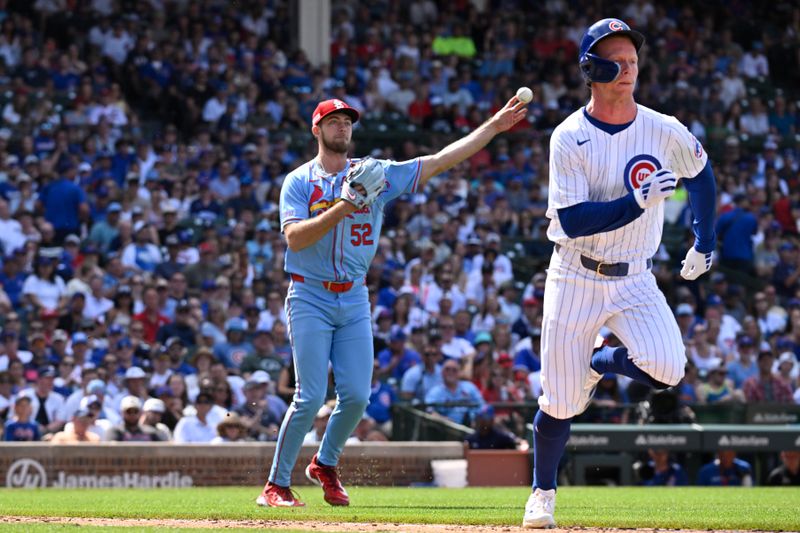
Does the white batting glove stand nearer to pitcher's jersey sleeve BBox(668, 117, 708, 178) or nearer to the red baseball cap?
pitcher's jersey sleeve BBox(668, 117, 708, 178)

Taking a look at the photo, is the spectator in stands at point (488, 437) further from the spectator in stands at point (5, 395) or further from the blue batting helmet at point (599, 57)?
the blue batting helmet at point (599, 57)

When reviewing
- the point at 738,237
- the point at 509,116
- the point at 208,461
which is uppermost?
the point at 509,116

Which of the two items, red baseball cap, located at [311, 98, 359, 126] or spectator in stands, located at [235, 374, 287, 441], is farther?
spectator in stands, located at [235, 374, 287, 441]

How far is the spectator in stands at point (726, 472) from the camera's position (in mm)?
12422

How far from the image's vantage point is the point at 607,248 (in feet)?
19.9

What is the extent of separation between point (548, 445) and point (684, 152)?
1.47 metres

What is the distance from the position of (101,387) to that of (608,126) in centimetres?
770

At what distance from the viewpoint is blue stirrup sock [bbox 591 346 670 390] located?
20.2 feet

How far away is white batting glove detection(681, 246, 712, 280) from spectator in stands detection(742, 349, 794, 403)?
8.27 meters

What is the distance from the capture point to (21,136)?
1706 cm

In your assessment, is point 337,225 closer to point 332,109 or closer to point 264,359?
point 332,109

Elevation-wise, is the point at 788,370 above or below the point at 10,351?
below

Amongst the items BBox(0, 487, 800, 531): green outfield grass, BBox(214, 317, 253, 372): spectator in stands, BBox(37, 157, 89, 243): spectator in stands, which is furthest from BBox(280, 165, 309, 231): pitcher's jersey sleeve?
BBox(37, 157, 89, 243): spectator in stands

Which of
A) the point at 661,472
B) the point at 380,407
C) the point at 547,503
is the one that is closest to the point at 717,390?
the point at 661,472
